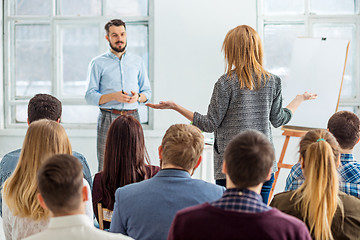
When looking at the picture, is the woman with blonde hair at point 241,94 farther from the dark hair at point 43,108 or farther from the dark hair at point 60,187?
the dark hair at point 60,187

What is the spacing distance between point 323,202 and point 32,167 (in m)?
1.12

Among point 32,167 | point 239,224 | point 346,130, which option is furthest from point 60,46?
point 239,224

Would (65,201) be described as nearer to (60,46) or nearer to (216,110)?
(216,110)

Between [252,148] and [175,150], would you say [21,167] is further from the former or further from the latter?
[252,148]

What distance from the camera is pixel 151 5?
4.80 m

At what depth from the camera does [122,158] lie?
7.18 ft

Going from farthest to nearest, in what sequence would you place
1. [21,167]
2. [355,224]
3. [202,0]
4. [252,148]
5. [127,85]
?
[202,0] → [127,85] → [21,167] → [355,224] → [252,148]

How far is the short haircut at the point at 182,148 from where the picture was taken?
1.76 metres

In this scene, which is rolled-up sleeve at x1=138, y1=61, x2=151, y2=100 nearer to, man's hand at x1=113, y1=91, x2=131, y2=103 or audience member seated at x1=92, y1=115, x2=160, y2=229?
man's hand at x1=113, y1=91, x2=131, y2=103

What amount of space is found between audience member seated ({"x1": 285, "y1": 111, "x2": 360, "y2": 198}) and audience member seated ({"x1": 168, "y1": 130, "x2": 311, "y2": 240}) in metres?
0.70

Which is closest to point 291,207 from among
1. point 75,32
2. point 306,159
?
point 306,159

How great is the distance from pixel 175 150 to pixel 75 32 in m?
3.59

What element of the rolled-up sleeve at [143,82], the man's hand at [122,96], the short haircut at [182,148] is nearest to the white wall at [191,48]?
the rolled-up sleeve at [143,82]

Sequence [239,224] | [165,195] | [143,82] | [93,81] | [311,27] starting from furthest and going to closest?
[311,27]
[143,82]
[93,81]
[165,195]
[239,224]
